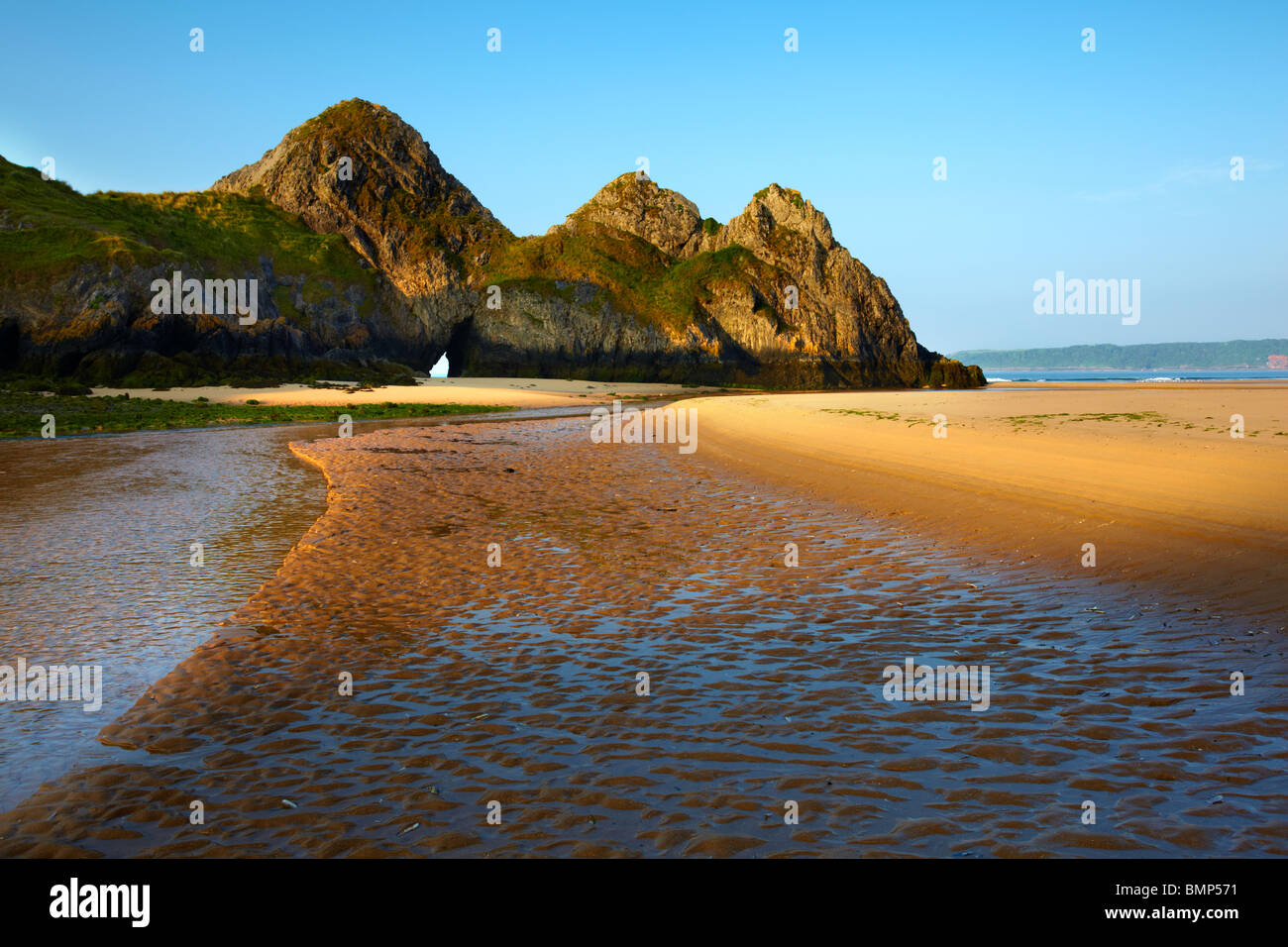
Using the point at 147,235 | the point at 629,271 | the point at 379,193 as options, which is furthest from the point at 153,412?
the point at 629,271

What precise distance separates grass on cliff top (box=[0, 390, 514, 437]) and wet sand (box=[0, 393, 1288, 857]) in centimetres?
2846

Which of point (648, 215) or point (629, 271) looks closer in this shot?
point (629, 271)

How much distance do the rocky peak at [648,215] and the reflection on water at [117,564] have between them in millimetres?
128165

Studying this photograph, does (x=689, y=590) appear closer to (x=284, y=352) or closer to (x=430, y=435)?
(x=430, y=435)

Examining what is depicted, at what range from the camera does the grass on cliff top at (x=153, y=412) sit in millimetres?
32750

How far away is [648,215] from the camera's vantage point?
144m

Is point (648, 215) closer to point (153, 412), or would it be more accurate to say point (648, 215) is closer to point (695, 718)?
point (153, 412)

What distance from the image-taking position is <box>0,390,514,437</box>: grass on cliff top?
32.8 meters

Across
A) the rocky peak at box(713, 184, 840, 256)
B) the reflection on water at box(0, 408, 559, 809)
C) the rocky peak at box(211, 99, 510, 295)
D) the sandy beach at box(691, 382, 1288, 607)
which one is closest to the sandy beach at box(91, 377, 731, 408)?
the reflection on water at box(0, 408, 559, 809)

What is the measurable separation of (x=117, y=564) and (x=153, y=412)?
34.3 metres

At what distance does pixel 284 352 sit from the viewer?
7375 centimetres

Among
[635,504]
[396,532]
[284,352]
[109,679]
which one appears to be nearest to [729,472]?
[635,504]

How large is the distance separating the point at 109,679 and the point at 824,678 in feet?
19.6

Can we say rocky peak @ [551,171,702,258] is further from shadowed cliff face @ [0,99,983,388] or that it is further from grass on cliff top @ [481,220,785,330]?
grass on cliff top @ [481,220,785,330]
